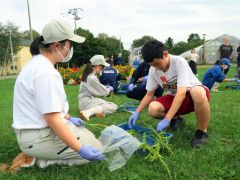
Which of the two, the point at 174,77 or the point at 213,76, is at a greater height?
the point at 174,77

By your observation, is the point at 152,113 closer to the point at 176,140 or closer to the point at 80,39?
the point at 176,140

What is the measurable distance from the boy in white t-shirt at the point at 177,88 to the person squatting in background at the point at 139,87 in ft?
7.77

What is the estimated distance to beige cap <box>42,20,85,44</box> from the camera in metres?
2.84

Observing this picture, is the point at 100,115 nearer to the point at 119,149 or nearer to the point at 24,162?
the point at 24,162

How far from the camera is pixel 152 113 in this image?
13.5 feet

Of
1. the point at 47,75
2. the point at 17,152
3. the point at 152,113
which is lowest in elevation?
the point at 17,152

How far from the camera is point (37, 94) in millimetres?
2703

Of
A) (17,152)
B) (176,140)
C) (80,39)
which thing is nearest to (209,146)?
(176,140)

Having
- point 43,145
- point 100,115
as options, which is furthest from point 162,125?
point 100,115

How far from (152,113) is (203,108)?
679 mm

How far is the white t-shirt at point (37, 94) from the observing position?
2.67 metres

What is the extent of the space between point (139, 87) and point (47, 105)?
4250mm

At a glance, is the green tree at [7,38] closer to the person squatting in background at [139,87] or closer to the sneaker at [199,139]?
the person squatting in background at [139,87]

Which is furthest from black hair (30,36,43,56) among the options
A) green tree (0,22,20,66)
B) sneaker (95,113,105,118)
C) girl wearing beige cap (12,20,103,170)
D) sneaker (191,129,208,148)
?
green tree (0,22,20,66)
